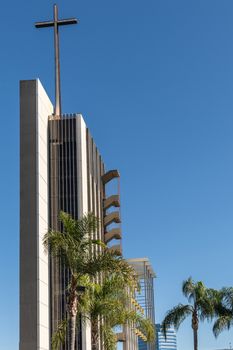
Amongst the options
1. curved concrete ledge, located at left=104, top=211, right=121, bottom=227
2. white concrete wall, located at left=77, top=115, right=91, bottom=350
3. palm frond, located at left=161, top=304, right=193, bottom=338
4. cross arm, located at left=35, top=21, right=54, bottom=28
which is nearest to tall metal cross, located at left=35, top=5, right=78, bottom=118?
cross arm, located at left=35, top=21, right=54, bottom=28

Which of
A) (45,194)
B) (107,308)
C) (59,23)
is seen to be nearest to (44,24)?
(59,23)

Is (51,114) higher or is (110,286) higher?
(51,114)

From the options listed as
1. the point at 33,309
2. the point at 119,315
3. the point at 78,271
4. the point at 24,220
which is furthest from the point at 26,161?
the point at 78,271

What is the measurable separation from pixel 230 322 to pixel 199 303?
331 cm

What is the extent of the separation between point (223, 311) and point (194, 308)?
116 inches

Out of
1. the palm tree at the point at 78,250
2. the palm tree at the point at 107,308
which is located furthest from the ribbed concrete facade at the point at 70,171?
the palm tree at the point at 78,250

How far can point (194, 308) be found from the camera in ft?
170

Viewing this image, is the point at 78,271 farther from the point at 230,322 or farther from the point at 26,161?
the point at 26,161

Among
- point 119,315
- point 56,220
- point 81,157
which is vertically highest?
point 81,157

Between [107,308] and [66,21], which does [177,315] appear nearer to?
[107,308]

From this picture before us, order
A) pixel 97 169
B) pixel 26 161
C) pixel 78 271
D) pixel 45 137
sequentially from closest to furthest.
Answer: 1. pixel 78 271
2. pixel 26 161
3. pixel 45 137
4. pixel 97 169

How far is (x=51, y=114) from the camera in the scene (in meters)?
68.0

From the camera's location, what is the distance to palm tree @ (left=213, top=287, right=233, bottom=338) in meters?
53.3

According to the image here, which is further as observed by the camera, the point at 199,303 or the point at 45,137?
the point at 45,137
